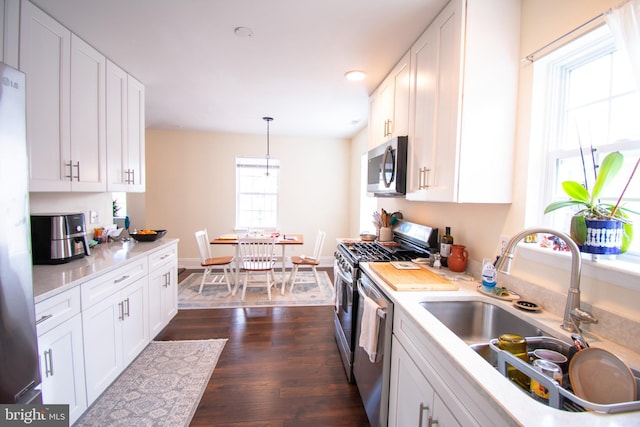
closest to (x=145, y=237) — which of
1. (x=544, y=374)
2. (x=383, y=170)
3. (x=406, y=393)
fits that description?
(x=383, y=170)

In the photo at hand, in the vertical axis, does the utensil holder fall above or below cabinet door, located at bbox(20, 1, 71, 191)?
below

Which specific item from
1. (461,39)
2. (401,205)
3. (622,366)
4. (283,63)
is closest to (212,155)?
(283,63)

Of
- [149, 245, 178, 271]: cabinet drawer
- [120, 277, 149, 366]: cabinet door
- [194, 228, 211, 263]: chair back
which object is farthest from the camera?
[194, 228, 211, 263]: chair back

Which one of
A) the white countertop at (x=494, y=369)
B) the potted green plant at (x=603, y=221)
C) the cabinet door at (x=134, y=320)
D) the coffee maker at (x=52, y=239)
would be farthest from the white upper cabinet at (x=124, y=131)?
the potted green plant at (x=603, y=221)

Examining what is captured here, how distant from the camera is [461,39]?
1416 mm

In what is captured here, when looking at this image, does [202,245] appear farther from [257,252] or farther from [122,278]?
[122,278]

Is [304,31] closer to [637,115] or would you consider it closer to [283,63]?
[283,63]

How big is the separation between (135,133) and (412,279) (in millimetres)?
2940

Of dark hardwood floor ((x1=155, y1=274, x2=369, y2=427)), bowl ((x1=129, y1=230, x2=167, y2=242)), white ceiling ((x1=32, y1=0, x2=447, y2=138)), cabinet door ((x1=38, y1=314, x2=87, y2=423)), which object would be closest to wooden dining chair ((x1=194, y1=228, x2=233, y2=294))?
dark hardwood floor ((x1=155, y1=274, x2=369, y2=427))

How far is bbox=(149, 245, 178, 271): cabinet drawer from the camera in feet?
8.36

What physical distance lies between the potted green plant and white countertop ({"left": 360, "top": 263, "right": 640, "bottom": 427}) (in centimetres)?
33

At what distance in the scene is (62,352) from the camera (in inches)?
59.3

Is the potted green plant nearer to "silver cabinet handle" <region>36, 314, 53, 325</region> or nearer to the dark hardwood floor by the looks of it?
the dark hardwood floor

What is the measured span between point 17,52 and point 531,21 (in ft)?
9.11
